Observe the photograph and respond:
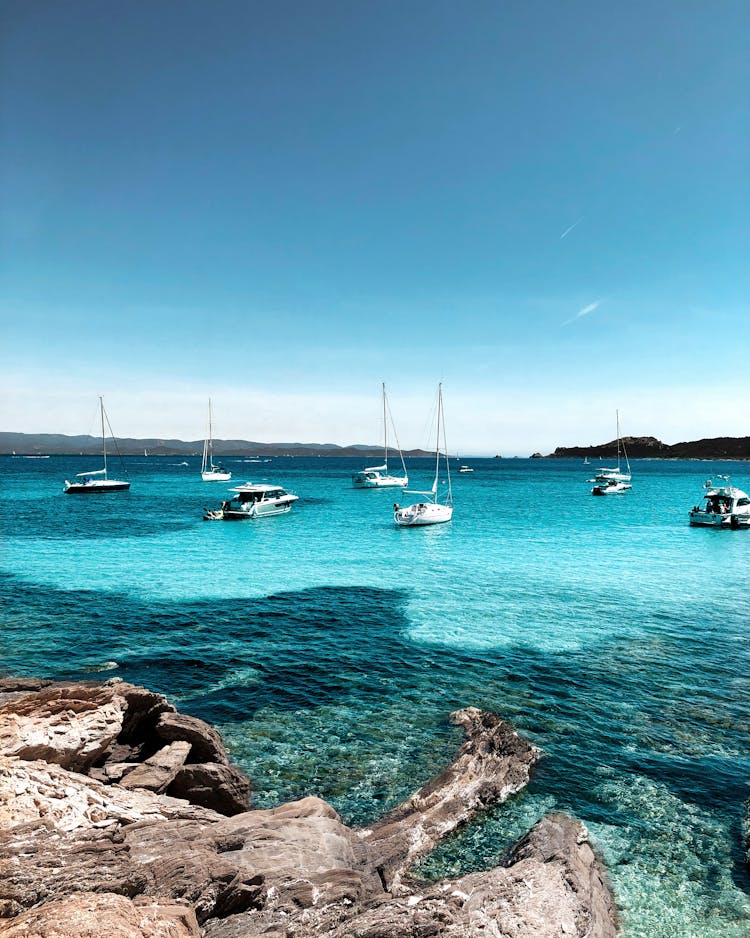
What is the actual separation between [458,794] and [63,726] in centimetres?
809

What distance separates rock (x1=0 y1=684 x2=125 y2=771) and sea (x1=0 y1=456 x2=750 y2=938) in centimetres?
354

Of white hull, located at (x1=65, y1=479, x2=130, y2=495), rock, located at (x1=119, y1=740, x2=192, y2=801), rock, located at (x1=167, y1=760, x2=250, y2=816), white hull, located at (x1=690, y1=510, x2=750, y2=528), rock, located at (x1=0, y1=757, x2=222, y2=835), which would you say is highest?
white hull, located at (x1=65, y1=479, x2=130, y2=495)

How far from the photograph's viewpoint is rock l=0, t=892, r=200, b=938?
5.28 metres

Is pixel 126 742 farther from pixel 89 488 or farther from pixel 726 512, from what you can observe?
pixel 89 488

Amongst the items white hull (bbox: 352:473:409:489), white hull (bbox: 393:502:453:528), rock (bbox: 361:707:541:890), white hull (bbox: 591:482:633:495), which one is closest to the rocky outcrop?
rock (bbox: 361:707:541:890)

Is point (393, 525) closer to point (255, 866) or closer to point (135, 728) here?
point (135, 728)

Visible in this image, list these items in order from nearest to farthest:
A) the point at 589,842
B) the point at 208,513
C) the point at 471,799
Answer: the point at 589,842 < the point at 471,799 < the point at 208,513

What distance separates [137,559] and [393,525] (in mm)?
26451

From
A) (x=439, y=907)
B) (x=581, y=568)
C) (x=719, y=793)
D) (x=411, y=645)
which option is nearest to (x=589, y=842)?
(x=719, y=793)

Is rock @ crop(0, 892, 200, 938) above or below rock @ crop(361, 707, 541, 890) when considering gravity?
above

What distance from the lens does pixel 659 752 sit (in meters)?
13.3

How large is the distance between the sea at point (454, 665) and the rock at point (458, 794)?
1.06 ft

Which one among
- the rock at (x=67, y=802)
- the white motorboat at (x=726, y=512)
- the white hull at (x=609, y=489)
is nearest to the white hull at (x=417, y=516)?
the white motorboat at (x=726, y=512)

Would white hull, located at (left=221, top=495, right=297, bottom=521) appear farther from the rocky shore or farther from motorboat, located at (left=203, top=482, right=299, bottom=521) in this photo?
the rocky shore
